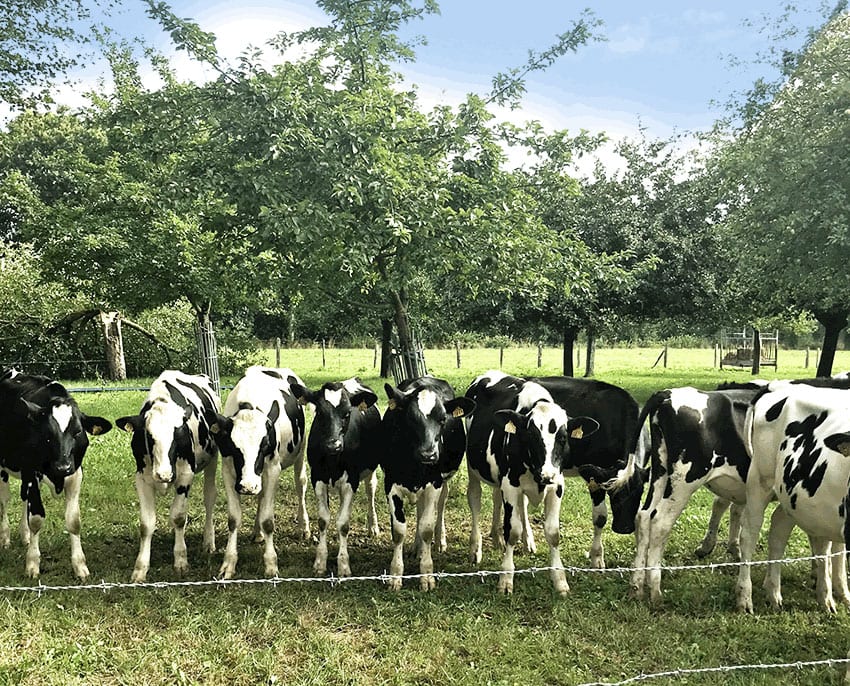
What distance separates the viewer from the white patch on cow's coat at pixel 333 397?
735cm

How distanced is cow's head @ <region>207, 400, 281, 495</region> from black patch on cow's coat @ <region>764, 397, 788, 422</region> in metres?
4.74

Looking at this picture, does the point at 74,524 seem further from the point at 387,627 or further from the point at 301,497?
the point at 387,627

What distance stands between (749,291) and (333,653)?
20306 millimetres

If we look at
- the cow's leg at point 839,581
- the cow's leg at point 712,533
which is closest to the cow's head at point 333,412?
the cow's leg at point 712,533

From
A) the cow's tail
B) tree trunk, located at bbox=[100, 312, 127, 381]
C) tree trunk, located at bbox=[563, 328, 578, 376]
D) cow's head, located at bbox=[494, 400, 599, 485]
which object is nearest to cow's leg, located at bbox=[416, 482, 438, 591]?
cow's head, located at bbox=[494, 400, 599, 485]

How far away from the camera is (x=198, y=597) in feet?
20.7

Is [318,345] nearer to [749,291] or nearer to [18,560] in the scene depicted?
[749,291]

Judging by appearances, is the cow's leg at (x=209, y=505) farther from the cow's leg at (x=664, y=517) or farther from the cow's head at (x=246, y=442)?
the cow's leg at (x=664, y=517)

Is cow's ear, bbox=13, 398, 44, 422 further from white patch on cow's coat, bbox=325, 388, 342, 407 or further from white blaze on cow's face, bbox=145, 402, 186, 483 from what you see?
white patch on cow's coat, bbox=325, 388, 342, 407

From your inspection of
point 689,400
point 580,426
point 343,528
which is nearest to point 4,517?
point 343,528

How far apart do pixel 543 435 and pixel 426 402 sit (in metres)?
1.19

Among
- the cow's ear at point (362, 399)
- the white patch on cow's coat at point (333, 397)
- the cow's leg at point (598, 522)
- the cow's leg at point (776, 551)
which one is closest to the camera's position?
the cow's leg at point (776, 551)

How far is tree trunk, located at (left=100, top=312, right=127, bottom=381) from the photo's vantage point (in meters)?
25.5

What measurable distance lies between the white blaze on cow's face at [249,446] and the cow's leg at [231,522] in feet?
0.80
